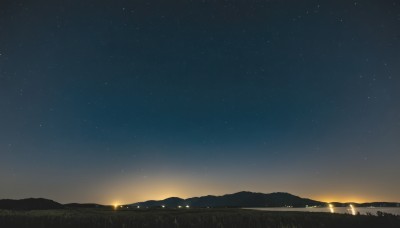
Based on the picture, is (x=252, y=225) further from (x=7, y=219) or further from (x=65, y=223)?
(x=7, y=219)

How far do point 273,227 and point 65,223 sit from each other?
23.8 m

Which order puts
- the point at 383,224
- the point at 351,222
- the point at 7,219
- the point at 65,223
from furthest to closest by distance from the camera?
the point at 7,219, the point at 65,223, the point at 351,222, the point at 383,224

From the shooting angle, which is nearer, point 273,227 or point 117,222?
point 273,227

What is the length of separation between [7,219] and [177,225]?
23058 mm

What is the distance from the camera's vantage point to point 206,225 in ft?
118

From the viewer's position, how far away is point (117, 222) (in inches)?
1559

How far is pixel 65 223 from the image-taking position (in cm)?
3900

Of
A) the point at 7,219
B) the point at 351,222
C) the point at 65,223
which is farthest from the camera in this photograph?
the point at 7,219

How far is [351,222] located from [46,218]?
119ft

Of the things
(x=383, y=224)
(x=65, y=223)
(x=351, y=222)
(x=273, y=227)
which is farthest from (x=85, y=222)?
(x=383, y=224)

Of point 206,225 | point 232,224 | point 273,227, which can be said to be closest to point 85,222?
point 206,225

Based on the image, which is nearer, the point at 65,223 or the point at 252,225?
the point at 252,225

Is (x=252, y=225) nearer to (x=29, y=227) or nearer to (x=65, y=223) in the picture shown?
(x=65, y=223)

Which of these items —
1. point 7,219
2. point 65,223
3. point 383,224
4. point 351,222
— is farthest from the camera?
point 7,219
